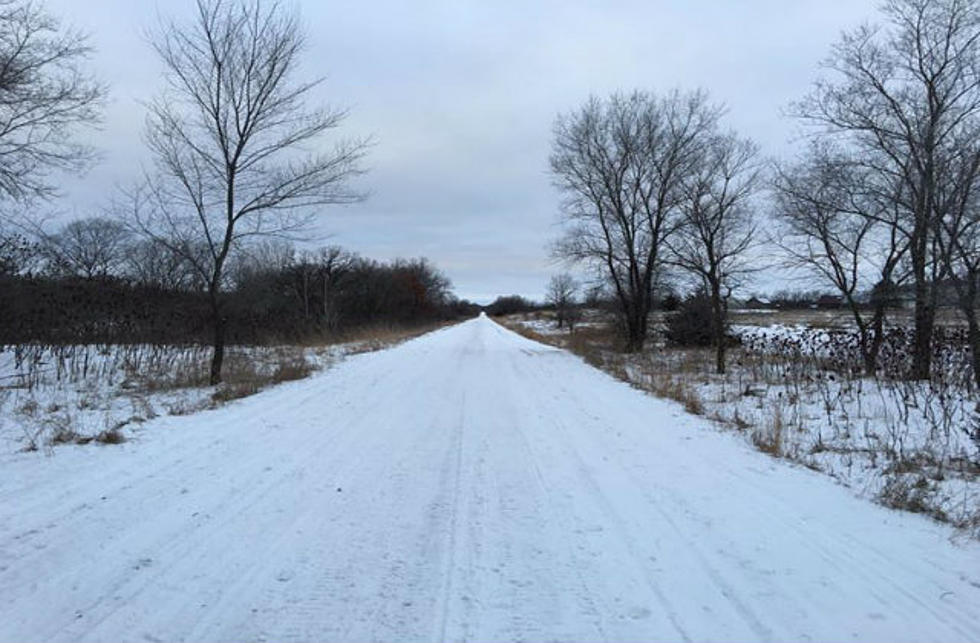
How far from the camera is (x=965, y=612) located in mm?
3449

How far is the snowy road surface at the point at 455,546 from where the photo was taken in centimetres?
330

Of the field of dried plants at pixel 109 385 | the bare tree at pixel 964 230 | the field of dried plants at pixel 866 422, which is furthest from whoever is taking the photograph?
the bare tree at pixel 964 230

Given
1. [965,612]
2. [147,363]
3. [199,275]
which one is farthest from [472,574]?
[147,363]

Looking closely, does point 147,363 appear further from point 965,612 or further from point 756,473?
point 965,612

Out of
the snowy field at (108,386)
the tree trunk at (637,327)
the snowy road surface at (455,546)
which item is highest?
the tree trunk at (637,327)

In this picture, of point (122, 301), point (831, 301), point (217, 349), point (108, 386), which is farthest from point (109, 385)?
point (831, 301)

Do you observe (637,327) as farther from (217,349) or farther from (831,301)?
(217,349)

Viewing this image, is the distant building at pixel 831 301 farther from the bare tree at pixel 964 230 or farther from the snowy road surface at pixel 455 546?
the snowy road surface at pixel 455 546

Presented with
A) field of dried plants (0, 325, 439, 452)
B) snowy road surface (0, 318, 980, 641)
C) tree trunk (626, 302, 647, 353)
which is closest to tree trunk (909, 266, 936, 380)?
snowy road surface (0, 318, 980, 641)

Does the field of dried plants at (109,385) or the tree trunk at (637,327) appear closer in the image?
the field of dried plants at (109,385)

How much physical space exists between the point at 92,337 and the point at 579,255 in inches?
750

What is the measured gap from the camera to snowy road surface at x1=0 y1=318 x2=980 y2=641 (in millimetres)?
3297

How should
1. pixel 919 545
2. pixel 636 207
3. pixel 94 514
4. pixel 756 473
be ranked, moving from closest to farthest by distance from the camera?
1. pixel 919 545
2. pixel 94 514
3. pixel 756 473
4. pixel 636 207

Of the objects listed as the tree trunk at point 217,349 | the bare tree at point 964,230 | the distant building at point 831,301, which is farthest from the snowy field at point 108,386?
the distant building at point 831,301
